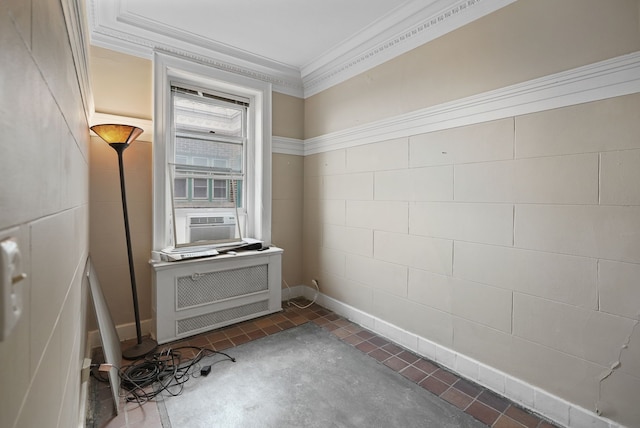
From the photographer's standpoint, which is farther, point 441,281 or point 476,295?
point 441,281

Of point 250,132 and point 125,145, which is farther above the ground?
point 250,132

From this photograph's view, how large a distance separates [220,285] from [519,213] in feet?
8.74

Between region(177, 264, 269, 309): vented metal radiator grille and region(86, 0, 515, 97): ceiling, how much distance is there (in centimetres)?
222

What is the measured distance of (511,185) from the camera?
78.0 inches

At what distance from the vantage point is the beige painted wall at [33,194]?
15.3 inches

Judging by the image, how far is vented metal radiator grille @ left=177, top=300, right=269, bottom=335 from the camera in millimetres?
2830

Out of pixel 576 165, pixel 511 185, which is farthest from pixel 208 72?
pixel 576 165

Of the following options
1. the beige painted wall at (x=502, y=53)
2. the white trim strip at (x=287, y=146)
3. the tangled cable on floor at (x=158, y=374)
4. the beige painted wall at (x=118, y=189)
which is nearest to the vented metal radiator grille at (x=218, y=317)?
the tangled cable on floor at (x=158, y=374)

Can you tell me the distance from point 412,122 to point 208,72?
218 centimetres

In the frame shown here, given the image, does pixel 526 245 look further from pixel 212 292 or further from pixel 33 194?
pixel 212 292

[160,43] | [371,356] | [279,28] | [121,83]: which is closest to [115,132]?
[121,83]

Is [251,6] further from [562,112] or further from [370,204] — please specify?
[562,112]

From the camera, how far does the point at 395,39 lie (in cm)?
269

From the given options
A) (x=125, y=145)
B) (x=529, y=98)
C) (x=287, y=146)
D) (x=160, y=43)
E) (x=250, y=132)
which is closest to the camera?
(x=529, y=98)
